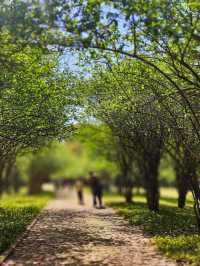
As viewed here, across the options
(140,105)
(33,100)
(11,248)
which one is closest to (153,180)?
(140,105)

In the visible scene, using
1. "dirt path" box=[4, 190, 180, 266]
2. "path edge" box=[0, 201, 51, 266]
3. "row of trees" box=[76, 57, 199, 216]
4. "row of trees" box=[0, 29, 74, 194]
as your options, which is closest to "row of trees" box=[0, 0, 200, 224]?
"row of trees" box=[76, 57, 199, 216]

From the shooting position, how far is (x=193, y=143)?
55.0 feet

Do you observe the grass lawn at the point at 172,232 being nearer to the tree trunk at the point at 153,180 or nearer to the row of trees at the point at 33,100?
the tree trunk at the point at 153,180

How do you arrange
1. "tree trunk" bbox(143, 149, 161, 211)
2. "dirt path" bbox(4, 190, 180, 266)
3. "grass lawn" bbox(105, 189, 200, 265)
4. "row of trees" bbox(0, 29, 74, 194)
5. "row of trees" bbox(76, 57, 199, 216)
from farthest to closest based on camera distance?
"tree trunk" bbox(143, 149, 161, 211), "row of trees" bbox(76, 57, 199, 216), "row of trees" bbox(0, 29, 74, 194), "grass lawn" bbox(105, 189, 200, 265), "dirt path" bbox(4, 190, 180, 266)

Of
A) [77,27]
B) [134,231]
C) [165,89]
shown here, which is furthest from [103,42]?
[134,231]

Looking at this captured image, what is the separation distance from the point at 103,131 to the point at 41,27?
1747cm

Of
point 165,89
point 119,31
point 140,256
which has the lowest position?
point 140,256

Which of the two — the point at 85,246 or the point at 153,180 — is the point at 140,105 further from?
the point at 153,180

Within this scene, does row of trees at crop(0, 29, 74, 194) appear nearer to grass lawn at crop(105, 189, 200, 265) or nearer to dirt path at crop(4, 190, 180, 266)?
dirt path at crop(4, 190, 180, 266)

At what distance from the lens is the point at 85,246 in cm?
1357

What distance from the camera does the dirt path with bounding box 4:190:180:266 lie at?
11.6 metres

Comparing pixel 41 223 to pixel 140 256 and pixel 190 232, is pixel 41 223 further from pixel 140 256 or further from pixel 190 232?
pixel 140 256

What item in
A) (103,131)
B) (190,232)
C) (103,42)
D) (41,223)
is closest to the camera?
(103,42)

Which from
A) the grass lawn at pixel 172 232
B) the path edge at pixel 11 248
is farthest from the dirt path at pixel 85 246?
the grass lawn at pixel 172 232
